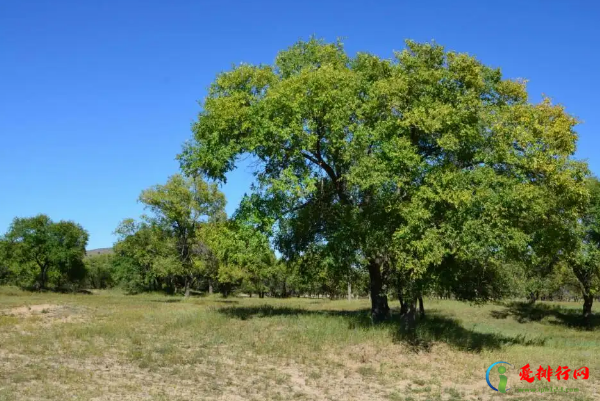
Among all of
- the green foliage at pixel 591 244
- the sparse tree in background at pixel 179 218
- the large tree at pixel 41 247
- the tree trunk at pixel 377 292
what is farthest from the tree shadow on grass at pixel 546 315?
the large tree at pixel 41 247

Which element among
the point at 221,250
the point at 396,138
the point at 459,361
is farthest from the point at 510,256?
the point at 221,250

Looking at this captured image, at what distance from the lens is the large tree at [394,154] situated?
1825 centimetres

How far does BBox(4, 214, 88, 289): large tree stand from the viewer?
72688mm

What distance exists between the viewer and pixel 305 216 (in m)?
25.0

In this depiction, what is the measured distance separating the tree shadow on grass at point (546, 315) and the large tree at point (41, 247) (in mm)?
63490

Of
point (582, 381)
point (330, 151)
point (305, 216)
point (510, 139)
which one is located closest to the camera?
point (582, 381)

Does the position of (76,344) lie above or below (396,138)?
below

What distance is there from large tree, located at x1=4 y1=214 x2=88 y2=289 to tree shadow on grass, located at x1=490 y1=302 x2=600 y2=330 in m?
63.5

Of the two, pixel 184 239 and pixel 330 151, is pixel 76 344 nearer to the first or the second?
pixel 330 151

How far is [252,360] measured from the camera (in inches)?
660

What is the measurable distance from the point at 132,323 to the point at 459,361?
15873mm

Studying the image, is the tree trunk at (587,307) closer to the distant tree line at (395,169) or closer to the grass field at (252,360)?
the distant tree line at (395,169)

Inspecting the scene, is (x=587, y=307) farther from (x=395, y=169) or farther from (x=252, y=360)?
(x=252, y=360)

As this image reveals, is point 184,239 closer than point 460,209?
No
